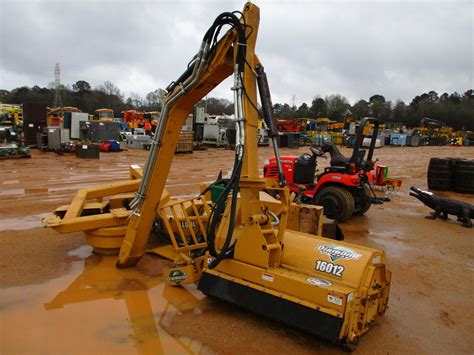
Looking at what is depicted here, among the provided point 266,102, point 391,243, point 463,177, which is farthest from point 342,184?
point 463,177

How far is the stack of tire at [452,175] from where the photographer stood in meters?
12.9

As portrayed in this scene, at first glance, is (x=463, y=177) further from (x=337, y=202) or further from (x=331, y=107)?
(x=331, y=107)

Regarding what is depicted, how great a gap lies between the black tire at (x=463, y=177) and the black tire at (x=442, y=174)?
0.49ft

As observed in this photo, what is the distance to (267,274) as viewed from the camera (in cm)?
380

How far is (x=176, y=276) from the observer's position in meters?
4.51

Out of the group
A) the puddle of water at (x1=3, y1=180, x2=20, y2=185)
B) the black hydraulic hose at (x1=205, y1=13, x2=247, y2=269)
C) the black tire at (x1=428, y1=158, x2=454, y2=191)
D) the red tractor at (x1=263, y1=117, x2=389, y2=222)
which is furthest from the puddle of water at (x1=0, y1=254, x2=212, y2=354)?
the black tire at (x1=428, y1=158, x2=454, y2=191)

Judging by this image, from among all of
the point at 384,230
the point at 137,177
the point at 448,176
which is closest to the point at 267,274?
the point at 137,177

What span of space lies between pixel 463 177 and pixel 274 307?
38.2 ft

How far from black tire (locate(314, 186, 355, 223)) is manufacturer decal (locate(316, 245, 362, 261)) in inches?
155

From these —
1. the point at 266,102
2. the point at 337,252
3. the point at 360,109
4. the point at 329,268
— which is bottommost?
the point at 329,268

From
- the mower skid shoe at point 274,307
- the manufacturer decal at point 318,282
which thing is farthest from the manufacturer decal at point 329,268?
the mower skid shoe at point 274,307

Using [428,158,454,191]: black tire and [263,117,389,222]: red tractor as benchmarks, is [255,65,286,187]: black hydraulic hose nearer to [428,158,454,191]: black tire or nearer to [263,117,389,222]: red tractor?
[263,117,389,222]: red tractor

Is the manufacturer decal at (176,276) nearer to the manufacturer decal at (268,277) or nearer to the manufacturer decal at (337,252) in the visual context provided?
the manufacturer decal at (268,277)

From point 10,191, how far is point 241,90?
340 inches
